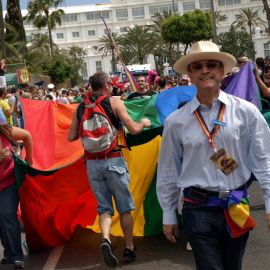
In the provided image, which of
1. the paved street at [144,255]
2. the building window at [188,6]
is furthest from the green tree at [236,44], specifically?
the paved street at [144,255]

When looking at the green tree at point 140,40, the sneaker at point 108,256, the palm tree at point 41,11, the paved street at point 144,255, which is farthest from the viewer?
the green tree at point 140,40

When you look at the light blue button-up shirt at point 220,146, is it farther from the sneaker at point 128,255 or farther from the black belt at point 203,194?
the sneaker at point 128,255

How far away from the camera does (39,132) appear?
7.55m

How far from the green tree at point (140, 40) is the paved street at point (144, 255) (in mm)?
79859

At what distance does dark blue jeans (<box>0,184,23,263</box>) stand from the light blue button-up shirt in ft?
8.38

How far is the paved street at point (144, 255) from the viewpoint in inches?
211

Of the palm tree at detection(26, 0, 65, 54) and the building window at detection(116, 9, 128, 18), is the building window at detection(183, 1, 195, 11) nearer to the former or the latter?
the building window at detection(116, 9, 128, 18)

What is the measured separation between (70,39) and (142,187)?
407 ft

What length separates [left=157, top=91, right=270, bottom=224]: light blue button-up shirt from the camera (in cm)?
316

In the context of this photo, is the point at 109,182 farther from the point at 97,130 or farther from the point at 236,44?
the point at 236,44

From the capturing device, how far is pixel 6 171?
5512mm

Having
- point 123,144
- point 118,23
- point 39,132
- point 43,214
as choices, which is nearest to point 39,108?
point 39,132

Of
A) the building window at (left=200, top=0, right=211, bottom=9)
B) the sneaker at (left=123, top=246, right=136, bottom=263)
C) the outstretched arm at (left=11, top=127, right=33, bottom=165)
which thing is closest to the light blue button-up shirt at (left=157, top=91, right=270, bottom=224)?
the sneaker at (left=123, top=246, right=136, bottom=263)

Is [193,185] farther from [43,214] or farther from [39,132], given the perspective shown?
[39,132]
